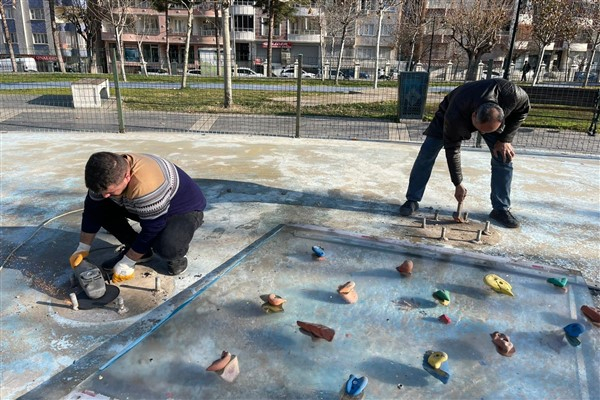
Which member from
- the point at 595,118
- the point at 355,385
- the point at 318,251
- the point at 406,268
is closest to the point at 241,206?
the point at 318,251

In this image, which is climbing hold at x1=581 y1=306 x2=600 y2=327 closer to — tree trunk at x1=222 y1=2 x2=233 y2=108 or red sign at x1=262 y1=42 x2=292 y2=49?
tree trunk at x1=222 y1=2 x2=233 y2=108

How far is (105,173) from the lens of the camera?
2336 millimetres

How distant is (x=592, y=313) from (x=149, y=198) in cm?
264

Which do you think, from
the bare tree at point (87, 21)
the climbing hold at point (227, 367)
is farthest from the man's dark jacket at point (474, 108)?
the bare tree at point (87, 21)

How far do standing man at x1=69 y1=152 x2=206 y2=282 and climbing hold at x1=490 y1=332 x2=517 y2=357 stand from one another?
187 cm

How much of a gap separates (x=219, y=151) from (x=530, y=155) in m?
4.58

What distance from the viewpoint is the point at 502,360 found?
2.24 meters

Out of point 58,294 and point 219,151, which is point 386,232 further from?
point 219,151

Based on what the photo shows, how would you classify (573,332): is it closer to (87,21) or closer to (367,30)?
(87,21)

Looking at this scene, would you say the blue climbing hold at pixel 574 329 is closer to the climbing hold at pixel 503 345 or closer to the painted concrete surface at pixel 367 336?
the painted concrete surface at pixel 367 336

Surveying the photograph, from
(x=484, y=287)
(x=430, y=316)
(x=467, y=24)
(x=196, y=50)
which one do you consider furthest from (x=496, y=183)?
(x=196, y=50)

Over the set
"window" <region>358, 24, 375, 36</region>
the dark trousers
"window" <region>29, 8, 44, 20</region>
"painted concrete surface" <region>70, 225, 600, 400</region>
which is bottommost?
"painted concrete surface" <region>70, 225, 600, 400</region>

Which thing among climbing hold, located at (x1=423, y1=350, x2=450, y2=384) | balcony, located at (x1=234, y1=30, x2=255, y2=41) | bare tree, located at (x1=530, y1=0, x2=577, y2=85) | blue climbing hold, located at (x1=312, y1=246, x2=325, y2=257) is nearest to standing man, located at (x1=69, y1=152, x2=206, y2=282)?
blue climbing hold, located at (x1=312, y1=246, x2=325, y2=257)

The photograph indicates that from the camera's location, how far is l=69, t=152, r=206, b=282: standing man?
2.42m
